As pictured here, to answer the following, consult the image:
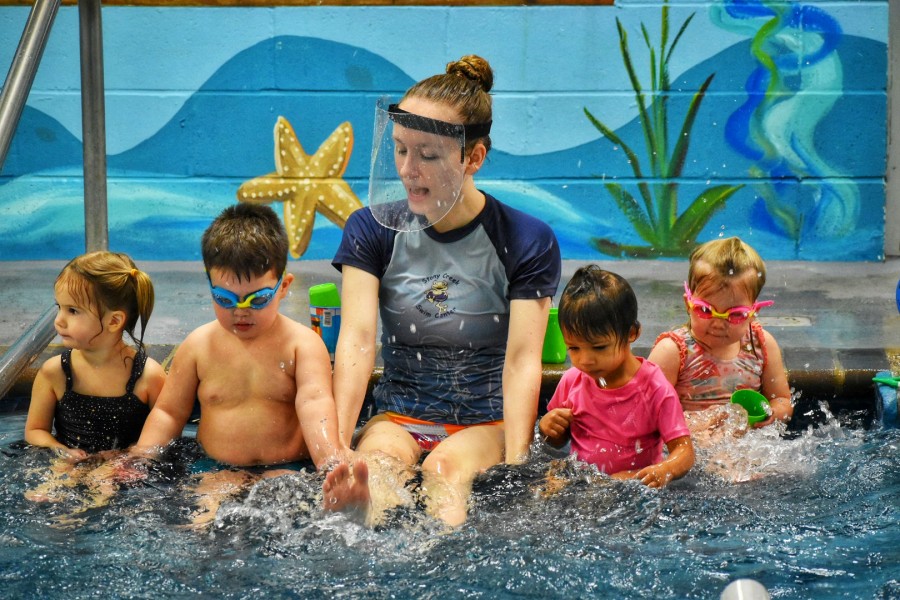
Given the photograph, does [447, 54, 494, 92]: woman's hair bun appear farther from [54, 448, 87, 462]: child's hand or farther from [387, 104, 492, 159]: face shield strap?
[54, 448, 87, 462]: child's hand

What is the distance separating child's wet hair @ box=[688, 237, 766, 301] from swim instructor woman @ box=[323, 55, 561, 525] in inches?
20.4

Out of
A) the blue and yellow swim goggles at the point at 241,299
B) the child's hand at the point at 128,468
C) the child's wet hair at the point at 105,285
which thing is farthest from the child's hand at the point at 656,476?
the child's wet hair at the point at 105,285

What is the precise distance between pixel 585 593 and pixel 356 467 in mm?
699

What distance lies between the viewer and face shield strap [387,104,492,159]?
349 cm

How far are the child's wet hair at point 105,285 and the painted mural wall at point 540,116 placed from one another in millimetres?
3109

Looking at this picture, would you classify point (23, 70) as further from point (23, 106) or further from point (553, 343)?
point (553, 343)

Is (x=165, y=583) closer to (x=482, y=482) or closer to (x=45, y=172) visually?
(x=482, y=482)

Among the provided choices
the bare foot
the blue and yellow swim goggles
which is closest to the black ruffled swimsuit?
the blue and yellow swim goggles

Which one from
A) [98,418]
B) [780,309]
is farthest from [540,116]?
[98,418]

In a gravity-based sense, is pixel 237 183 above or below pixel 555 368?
above

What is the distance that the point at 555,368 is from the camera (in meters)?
4.50

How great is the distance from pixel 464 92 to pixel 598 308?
84cm

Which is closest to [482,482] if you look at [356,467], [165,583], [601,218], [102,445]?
[356,467]

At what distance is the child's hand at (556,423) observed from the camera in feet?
11.6
